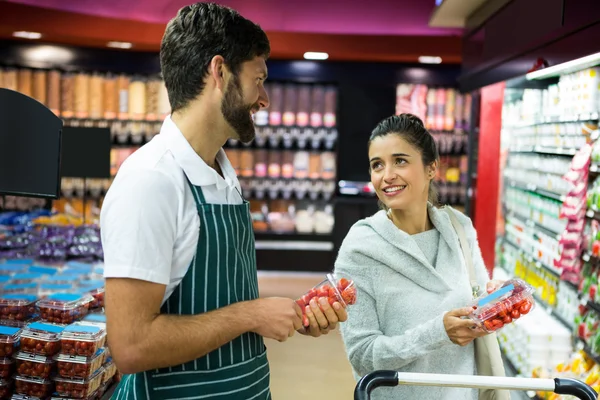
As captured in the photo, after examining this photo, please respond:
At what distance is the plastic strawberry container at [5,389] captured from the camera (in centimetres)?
277

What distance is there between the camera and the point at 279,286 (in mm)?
8781

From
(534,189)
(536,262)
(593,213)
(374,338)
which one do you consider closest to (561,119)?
(534,189)

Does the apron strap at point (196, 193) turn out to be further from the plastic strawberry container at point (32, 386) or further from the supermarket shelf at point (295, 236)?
the supermarket shelf at point (295, 236)

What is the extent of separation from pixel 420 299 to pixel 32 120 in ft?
4.68

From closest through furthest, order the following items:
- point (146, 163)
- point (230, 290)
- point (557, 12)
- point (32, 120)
Result: point (146, 163), point (230, 290), point (32, 120), point (557, 12)

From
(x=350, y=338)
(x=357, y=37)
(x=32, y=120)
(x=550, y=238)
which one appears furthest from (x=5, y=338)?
(x=357, y=37)

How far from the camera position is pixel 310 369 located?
5797mm

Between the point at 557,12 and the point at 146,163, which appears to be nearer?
the point at 146,163

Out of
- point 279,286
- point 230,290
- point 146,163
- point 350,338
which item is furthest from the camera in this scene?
point 279,286

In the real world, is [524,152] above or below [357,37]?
below

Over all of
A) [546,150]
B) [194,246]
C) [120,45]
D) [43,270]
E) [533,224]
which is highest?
[120,45]

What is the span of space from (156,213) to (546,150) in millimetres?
4477

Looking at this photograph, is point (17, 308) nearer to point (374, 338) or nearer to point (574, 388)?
point (374, 338)

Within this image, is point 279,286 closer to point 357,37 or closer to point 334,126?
point 334,126
